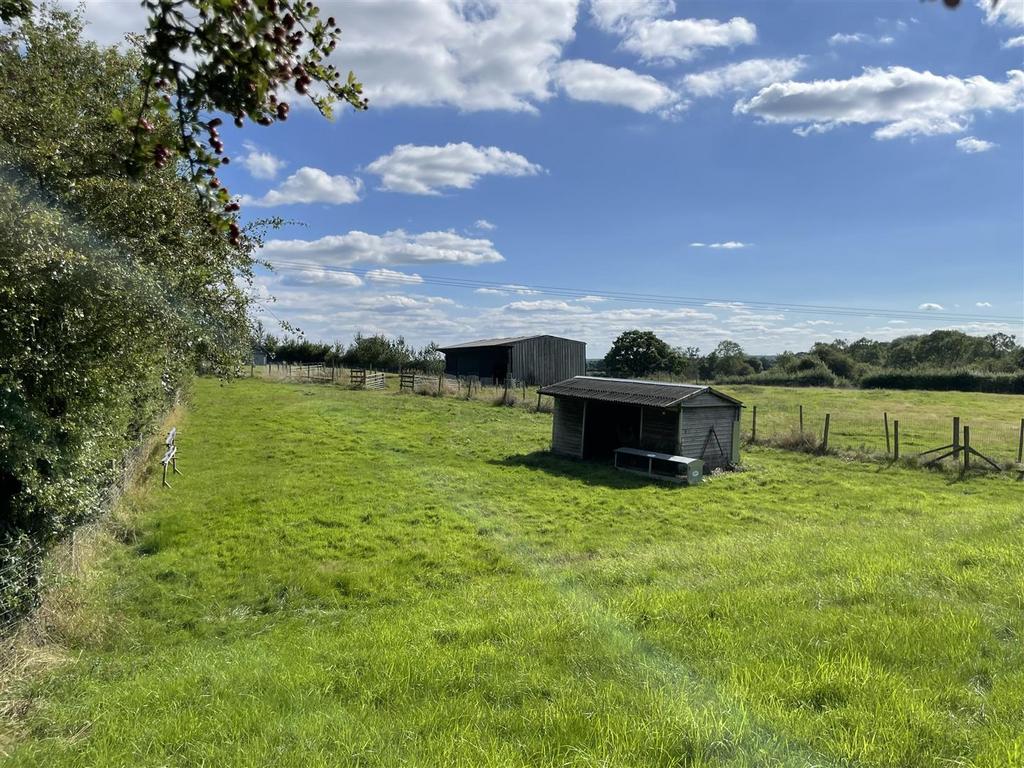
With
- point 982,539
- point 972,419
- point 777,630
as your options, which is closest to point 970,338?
point 972,419

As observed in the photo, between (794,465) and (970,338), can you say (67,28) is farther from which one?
(970,338)

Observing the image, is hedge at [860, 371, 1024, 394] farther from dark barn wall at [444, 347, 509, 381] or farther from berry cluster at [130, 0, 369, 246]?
berry cluster at [130, 0, 369, 246]

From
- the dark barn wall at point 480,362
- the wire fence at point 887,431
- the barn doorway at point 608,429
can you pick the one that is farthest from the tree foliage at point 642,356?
the barn doorway at point 608,429

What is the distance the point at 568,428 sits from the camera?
21.9 meters

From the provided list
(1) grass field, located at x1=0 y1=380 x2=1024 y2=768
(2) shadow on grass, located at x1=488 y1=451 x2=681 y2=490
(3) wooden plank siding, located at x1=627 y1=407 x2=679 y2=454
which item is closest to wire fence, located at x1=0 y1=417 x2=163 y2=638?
(1) grass field, located at x1=0 y1=380 x2=1024 y2=768

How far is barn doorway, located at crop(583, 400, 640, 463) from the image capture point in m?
21.7

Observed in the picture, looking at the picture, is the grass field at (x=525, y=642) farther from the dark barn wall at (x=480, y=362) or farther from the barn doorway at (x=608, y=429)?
the dark barn wall at (x=480, y=362)

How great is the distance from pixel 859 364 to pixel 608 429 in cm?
6185

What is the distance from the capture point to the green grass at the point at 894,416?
Answer: 23609 mm

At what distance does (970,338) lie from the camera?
7456 centimetres

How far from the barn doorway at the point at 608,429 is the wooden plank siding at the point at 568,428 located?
251 mm

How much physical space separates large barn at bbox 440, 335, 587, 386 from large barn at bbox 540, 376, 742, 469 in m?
22.0

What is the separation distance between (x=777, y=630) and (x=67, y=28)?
1235 centimetres

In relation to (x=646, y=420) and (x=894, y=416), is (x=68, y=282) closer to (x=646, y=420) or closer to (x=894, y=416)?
(x=646, y=420)
